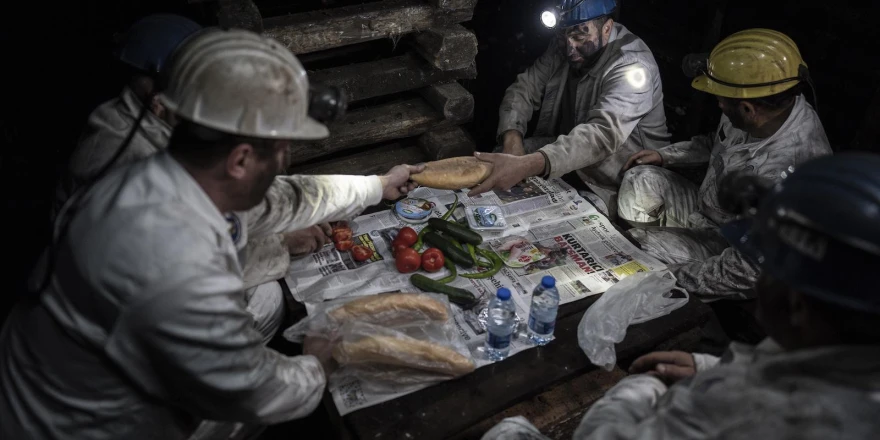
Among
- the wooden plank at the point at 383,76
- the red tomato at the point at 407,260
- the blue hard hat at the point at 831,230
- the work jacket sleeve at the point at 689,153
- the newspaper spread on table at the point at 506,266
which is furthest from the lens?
the work jacket sleeve at the point at 689,153

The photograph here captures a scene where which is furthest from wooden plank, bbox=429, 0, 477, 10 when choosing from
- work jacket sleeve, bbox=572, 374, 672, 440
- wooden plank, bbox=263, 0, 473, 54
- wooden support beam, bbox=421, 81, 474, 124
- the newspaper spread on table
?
work jacket sleeve, bbox=572, 374, 672, 440

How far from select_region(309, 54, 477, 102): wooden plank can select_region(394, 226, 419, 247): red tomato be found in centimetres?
120

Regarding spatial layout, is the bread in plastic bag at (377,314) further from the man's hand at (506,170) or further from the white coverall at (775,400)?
the man's hand at (506,170)

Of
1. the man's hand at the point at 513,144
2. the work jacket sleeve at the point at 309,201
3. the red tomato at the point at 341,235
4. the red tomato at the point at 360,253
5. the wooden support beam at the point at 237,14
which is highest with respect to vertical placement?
the wooden support beam at the point at 237,14

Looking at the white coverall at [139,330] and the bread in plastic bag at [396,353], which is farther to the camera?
the bread in plastic bag at [396,353]

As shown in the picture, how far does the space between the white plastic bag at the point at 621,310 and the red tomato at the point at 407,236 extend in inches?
37.5

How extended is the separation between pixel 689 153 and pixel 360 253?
271cm

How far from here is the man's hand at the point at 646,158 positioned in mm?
4336

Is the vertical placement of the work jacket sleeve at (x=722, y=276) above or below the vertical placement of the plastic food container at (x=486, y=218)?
below

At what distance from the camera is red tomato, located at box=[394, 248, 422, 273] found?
2906 mm

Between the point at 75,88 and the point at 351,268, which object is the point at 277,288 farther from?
the point at 75,88

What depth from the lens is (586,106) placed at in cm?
445

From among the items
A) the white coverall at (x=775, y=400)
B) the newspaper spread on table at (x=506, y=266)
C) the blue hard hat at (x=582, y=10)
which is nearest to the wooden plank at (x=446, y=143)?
the newspaper spread on table at (x=506, y=266)

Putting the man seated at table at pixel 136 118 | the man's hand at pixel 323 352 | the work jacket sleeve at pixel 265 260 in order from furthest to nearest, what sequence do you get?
the work jacket sleeve at pixel 265 260
the man seated at table at pixel 136 118
the man's hand at pixel 323 352
